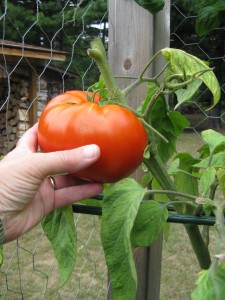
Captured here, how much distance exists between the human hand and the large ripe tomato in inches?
0.5

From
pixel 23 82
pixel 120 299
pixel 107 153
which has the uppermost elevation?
pixel 107 153

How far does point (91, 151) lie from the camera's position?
359mm

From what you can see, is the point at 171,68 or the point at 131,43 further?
the point at 131,43

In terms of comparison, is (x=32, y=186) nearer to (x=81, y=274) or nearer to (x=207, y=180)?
(x=207, y=180)

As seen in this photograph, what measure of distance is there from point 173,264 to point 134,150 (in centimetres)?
126

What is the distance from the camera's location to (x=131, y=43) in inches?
25.9

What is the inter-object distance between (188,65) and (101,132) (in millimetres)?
113

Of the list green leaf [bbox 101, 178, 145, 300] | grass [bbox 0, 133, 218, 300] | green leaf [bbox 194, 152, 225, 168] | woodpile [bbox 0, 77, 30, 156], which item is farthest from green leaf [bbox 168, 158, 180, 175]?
woodpile [bbox 0, 77, 30, 156]

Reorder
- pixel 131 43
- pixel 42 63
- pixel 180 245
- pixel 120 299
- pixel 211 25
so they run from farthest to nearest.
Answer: pixel 42 63 → pixel 180 245 → pixel 131 43 → pixel 211 25 → pixel 120 299

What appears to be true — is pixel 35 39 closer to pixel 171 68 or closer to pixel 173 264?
pixel 173 264

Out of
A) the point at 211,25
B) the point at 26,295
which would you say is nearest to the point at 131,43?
the point at 211,25

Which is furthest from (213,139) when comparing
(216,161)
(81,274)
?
(81,274)

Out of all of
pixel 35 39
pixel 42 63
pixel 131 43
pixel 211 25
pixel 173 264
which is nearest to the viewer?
pixel 211 25

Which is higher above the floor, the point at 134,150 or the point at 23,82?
the point at 134,150
